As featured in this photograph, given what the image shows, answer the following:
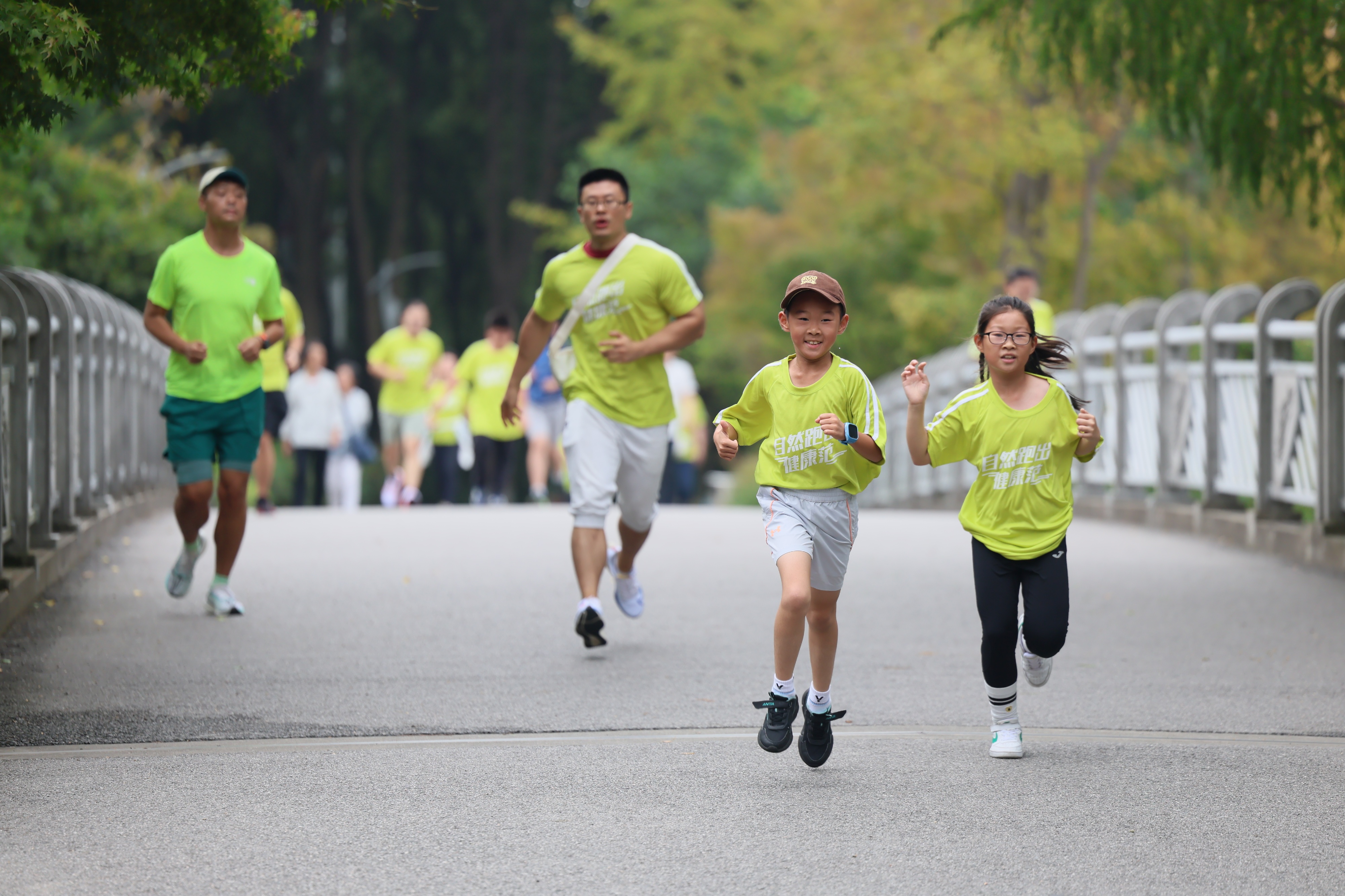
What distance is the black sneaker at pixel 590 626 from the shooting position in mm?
7492

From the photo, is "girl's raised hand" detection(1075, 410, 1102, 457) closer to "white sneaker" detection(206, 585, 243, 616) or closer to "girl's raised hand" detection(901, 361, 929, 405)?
"girl's raised hand" detection(901, 361, 929, 405)

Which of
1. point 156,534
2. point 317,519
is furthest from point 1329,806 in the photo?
point 317,519

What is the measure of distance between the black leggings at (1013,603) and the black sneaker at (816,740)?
1.81ft

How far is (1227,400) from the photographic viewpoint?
12727 millimetres

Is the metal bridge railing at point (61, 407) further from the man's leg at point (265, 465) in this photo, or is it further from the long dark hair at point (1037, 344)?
the long dark hair at point (1037, 344)

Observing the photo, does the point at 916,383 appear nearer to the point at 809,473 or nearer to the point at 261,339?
the point at 809,473

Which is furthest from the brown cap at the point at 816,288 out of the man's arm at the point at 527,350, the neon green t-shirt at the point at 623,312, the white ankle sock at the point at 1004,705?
the man's arm at the point at 527,350

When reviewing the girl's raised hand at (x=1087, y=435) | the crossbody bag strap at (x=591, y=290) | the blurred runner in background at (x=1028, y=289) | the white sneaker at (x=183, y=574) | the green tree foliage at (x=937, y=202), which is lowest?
the white sneaker at (x=183, y=574)

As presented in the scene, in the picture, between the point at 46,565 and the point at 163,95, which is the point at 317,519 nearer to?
the point at 46,565

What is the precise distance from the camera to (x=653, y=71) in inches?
1567

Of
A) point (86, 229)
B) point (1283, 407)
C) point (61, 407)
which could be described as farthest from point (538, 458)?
point (61, 407)

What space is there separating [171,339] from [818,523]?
3.79 metres

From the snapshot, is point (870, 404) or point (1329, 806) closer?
point (1329, 806)

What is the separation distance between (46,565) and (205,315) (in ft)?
5.59
